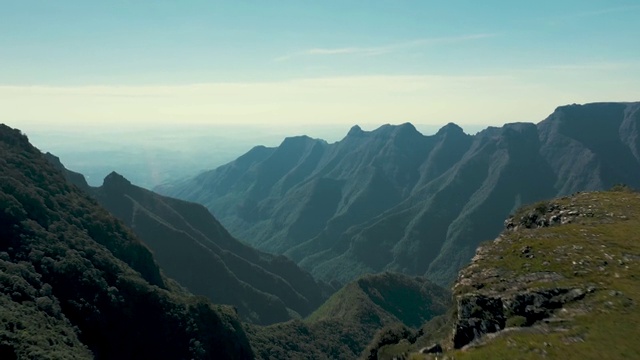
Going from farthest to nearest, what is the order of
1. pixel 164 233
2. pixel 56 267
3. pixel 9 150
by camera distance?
pixel 164 233
pixel 9 150
pixel 56 267

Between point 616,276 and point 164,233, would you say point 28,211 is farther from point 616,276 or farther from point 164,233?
point 616,276

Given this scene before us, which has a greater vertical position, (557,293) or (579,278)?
(579,278)

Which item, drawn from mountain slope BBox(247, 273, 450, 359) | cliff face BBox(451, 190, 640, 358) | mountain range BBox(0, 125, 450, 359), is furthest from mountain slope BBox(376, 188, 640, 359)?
mountain range BBox(0, 125, 450, 359)

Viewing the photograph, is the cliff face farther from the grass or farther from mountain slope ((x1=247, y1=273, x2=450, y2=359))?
mountain slope ((x1=247, y1=273, x2=450, y2=359))

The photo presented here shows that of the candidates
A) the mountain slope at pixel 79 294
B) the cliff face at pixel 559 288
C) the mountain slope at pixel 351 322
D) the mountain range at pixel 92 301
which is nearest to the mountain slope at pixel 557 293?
the cliff face at pixel 559 288

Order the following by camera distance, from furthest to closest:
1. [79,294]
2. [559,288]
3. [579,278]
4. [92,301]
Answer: [92,301], [79,294], [579,278], [559,288]

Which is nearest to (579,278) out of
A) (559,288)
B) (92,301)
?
(559,288)

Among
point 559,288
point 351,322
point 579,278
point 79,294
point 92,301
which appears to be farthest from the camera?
point 351,322

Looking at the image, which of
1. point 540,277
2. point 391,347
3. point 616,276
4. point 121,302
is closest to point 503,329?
point 540,277

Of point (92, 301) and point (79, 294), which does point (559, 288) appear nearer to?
point (92, 301)
